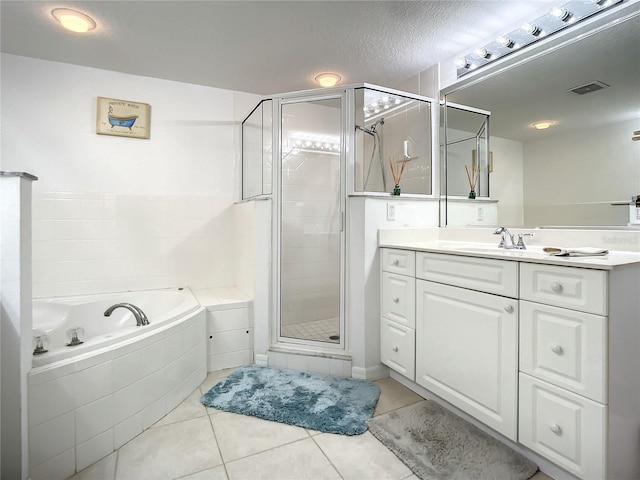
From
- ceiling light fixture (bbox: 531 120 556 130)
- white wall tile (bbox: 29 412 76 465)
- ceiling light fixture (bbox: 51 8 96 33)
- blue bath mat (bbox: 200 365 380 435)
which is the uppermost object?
ceiling light fixture (bbox: 51 8 96 33)

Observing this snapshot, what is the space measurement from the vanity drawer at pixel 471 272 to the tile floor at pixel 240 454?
0.75 meters

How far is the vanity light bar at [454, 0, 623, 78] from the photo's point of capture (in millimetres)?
1655

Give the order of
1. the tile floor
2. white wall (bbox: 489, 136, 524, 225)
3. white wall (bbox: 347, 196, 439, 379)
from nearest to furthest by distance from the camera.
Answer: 1. the tile floor
2. white wall (bbox: 489, 136, 524, 225)
3. white wall (bbox: 347, 196, 439, 379)

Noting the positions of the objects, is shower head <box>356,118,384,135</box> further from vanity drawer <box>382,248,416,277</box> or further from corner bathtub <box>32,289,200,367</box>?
corner bathtub <box>32,289,200,367</box>

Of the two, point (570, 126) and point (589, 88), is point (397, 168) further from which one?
point (589, 88)

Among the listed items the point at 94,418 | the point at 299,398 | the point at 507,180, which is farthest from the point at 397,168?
the point at 94,418

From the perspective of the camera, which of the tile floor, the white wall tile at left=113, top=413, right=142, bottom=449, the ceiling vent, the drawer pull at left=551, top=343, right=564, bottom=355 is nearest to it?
the drawer pull at left=551, top=343, right=564, bottom=355

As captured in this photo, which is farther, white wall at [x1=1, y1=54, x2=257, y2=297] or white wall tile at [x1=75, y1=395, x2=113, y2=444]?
white wall at [x1=1, y1=54, x2=257, y2=297]

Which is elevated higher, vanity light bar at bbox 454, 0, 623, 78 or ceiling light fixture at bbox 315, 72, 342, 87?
ceiling light fixture at bbox 315, 72, 342, 87

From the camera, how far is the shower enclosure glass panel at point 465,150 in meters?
2.18

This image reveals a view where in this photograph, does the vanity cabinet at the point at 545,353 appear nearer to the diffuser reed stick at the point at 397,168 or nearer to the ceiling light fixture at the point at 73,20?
the diffuser reed stick at the point at 397,168

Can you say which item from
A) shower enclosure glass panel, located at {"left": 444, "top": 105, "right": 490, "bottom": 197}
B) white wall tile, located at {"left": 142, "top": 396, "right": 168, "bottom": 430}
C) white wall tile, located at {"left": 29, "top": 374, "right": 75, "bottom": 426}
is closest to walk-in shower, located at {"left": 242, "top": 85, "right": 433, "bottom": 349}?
shower enclosure glass panel, located at {"left": 444, "top": 105, "right": 490, "bottom": 197}

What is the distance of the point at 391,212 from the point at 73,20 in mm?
2191

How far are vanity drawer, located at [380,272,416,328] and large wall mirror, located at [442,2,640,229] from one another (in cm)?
75
